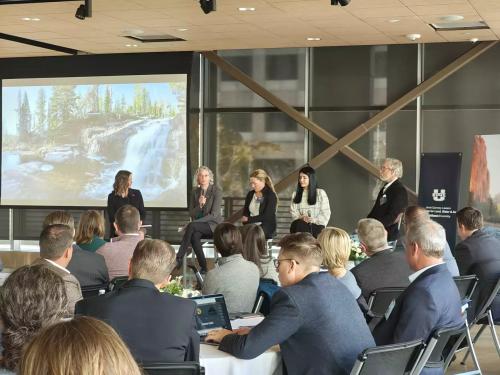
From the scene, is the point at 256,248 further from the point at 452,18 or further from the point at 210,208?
the point at 452,18

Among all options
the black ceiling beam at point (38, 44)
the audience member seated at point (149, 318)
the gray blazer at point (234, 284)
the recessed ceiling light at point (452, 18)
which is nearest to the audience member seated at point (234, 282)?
the gray blazer at point (234, 284)

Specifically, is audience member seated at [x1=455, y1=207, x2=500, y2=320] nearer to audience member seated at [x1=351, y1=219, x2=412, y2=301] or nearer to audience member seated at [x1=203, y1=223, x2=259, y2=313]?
audience member seated at [x1=351, y1=219, x2=412, y2=301]

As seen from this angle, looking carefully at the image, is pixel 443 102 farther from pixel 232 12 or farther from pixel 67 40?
pixel 67 40

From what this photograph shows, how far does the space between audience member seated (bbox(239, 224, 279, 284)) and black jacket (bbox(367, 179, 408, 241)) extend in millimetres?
3551

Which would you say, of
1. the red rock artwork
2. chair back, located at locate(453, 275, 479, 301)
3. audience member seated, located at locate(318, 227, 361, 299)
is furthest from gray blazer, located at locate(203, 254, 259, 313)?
the red rock artwork

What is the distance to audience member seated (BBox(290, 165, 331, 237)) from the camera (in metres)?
10.9

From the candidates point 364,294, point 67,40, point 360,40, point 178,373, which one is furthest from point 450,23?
point 178,373

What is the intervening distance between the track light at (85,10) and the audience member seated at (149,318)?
5819 mm

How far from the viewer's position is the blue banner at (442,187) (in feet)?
38.2

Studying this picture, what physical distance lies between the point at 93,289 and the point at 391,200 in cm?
469

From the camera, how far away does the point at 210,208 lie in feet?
38.1

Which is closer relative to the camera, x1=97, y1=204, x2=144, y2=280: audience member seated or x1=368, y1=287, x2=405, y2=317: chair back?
x1=368, y1=287, x2=405, y2=317: chair back

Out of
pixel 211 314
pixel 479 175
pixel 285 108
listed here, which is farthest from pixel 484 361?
Result: pixel 285 108

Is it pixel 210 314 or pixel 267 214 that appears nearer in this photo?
pixel 210 314
